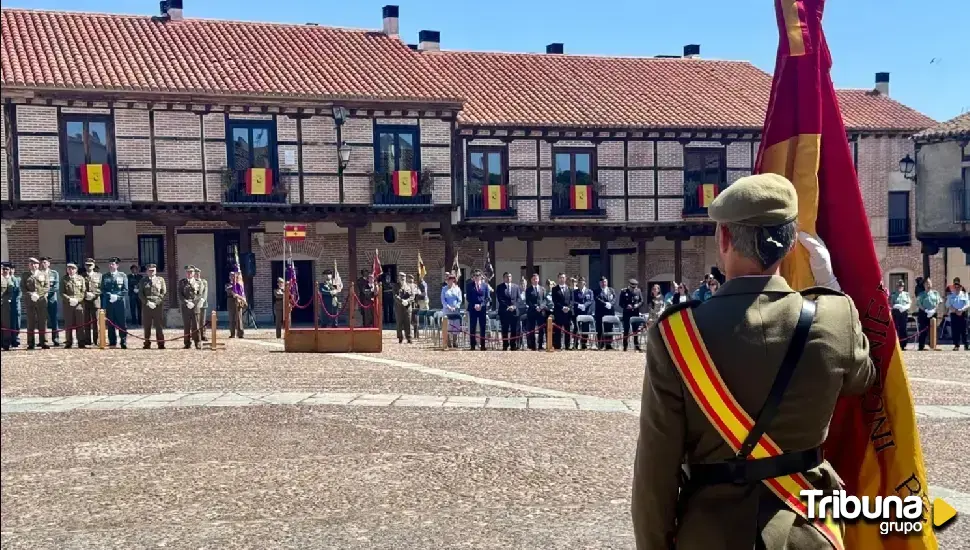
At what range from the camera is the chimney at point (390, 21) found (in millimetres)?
31453

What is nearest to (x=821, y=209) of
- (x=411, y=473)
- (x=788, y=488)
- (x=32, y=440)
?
(x=788, y=488)

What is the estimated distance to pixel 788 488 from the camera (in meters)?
2.73

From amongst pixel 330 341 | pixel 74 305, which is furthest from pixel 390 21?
pixel 330 341

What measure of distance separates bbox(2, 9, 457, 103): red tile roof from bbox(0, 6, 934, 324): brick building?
0.24 feet

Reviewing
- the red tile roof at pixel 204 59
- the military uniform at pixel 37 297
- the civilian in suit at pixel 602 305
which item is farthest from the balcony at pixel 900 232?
the military uniform at pixel 37 297

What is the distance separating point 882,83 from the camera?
3594 centimetres

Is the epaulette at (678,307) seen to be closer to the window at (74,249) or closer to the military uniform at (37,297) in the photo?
the military uniform at (37,297)

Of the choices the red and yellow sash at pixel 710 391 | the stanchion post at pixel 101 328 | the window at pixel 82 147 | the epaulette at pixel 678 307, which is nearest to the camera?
the red and yellow sash at pixel 710 391

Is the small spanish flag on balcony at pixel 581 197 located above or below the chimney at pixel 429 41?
below

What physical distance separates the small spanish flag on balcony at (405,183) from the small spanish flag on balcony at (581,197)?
5.01 m

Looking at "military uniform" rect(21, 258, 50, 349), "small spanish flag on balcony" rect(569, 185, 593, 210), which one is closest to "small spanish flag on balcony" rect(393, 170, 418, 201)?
"small spanish flag on balcony" rect(569, 185, 593, 210)

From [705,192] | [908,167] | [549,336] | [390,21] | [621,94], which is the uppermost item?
[390,21]

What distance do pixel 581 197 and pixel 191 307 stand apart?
47.0ft

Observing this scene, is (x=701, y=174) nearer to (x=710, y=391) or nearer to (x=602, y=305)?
(x=602, y=305)
